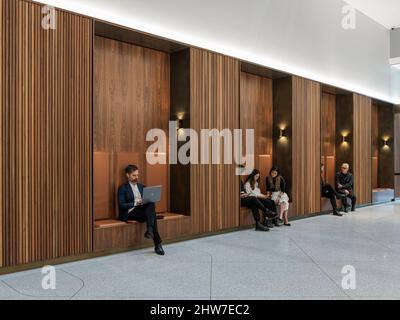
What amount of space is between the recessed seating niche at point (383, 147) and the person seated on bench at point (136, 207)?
29.5 ft

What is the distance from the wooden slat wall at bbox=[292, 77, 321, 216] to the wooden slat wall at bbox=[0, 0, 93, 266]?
4893 millimetres

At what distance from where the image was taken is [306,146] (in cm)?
848

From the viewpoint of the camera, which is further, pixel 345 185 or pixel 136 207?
pixel 345 185

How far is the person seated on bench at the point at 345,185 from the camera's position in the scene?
9.50 m

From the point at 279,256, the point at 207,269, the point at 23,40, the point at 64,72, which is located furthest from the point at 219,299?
the point at 23,40

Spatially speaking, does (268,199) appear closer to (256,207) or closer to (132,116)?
(256,207)

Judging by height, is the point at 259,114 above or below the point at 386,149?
above

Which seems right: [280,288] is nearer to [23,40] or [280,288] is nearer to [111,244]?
[111,244]

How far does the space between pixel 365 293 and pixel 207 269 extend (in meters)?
1.72

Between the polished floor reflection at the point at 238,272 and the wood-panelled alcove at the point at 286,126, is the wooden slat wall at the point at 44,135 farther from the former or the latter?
the wood-panelled alcove at the point at 286,126

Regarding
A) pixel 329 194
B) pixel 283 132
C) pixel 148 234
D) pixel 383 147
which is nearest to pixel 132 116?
pixel 148 234

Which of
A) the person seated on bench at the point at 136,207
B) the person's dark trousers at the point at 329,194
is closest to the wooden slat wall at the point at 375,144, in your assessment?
the person's dark trousers at the point at 329,194

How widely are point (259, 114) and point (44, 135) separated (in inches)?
196

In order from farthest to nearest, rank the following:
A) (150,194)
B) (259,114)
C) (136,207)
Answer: (259,114) < (136,207) < (150,194)
